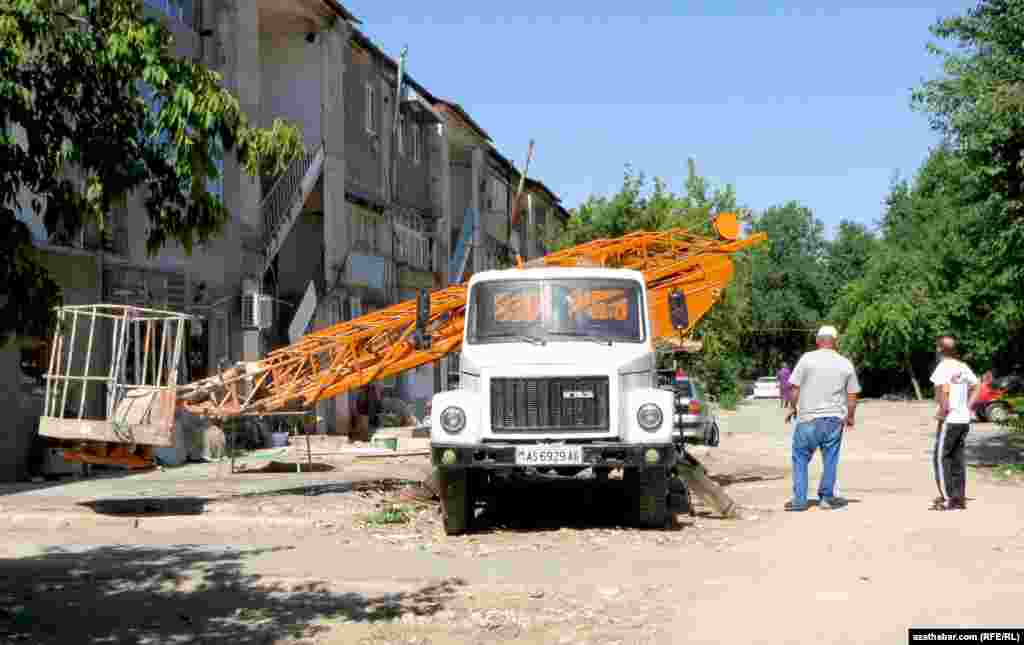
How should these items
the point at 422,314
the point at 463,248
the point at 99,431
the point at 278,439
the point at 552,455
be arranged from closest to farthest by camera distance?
the point at 552,455
the point at 99,431
the point at 422,314
the point at 278,439
the point at 463,248

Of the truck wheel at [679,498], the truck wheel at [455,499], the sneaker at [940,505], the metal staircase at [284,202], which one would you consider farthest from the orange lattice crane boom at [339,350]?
the metal staircase at [284,202]

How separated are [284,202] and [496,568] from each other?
18.2m

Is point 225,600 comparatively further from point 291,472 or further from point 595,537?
point 291,472

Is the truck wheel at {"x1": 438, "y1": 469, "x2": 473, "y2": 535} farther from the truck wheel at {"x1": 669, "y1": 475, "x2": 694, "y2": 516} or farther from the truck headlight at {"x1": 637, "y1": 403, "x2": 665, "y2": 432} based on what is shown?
the truck wheel at {"x1": 669, "y1": 475, "x2": 694, "y2": 516}

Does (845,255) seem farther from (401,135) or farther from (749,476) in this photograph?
(749,476)

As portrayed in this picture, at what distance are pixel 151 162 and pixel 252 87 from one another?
60.5 feet

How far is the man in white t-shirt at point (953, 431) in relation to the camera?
39.8 feet

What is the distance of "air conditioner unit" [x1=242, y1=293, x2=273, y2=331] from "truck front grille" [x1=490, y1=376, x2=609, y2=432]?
1326 centimetres

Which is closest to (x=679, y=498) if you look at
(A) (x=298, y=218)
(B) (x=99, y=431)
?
(B) (x=99, y=431)

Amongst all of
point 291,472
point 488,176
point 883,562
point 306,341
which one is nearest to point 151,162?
point 883,562

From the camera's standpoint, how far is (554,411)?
1090cm

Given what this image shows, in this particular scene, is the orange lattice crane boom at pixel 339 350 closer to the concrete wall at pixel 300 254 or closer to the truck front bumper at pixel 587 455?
the truck front bumper at pixel 587 455

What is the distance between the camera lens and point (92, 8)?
6.49 meters

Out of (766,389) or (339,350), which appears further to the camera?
(766,389)
